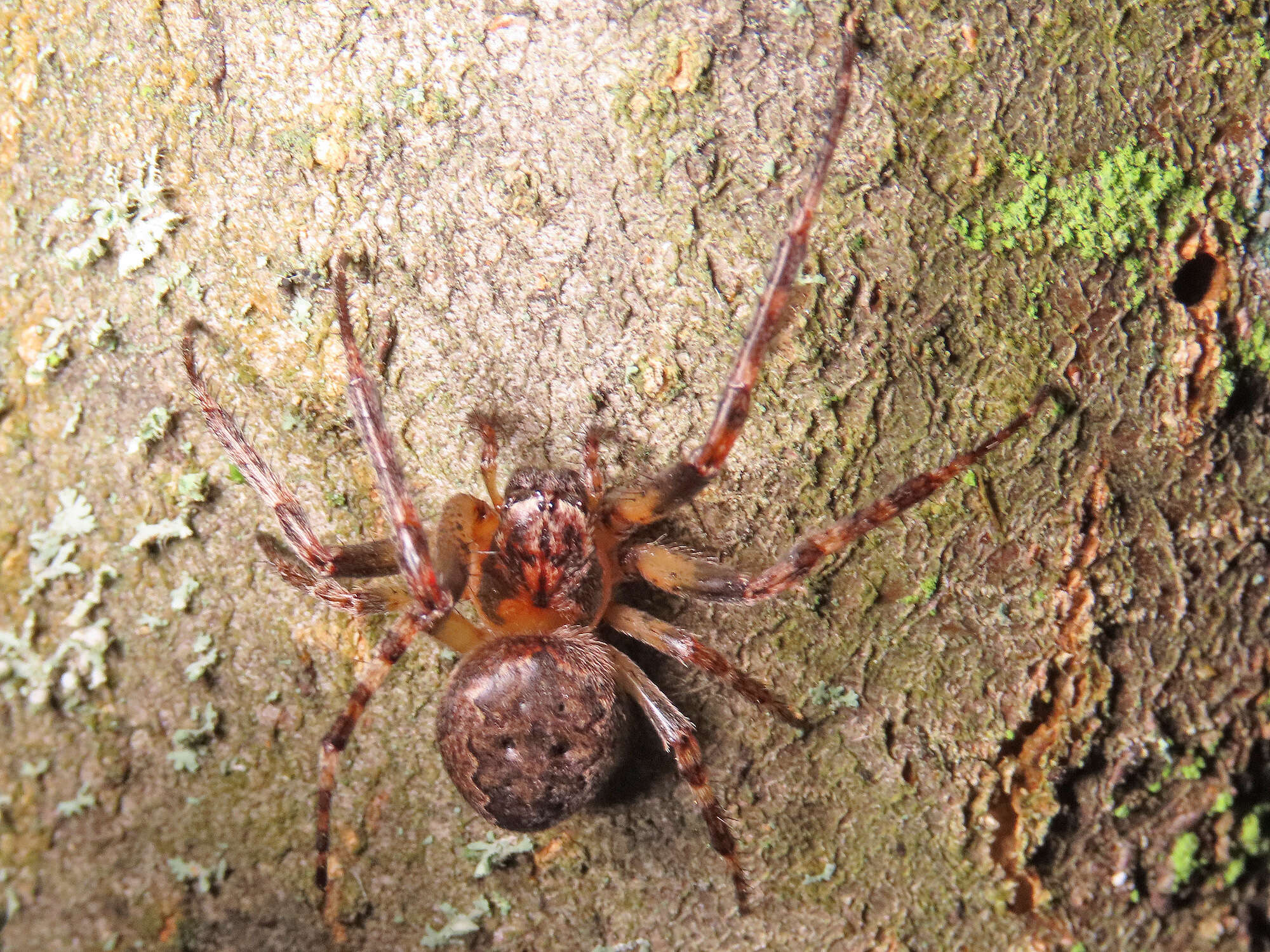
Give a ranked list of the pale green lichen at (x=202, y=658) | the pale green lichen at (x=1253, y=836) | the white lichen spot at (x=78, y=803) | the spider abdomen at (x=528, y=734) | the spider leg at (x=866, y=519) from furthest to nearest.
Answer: the white lichen spot at (x=78, y=803), the pale green lichen at (x=202, y=658), the spider abdomen at (x=528, y=734), the spider leg at (x=866, y=519), the pale green lichen at (x=1253, y=836)

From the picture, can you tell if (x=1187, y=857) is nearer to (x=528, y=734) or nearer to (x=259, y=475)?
(x=528, y=734)

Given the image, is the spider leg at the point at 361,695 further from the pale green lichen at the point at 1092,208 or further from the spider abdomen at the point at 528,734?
the pale green lichen at the point at 1092,208

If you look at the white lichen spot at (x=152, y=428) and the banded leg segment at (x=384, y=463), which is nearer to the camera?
the banded leg segment at (x=384, y=463)

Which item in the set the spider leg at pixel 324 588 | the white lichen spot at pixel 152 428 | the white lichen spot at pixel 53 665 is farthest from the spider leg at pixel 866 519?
the white lichen spot at pixel 53 665

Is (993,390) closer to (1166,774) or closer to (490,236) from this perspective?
(1166,774)

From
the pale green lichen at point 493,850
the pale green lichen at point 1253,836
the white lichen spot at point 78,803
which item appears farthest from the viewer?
the white lichen spot at point 78,803

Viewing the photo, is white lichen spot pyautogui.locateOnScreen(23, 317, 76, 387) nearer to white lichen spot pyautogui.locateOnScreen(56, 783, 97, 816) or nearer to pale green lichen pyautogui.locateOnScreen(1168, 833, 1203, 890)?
white lichen spot pyautogui.locateOnScreen(56, 783, 97, 816)
